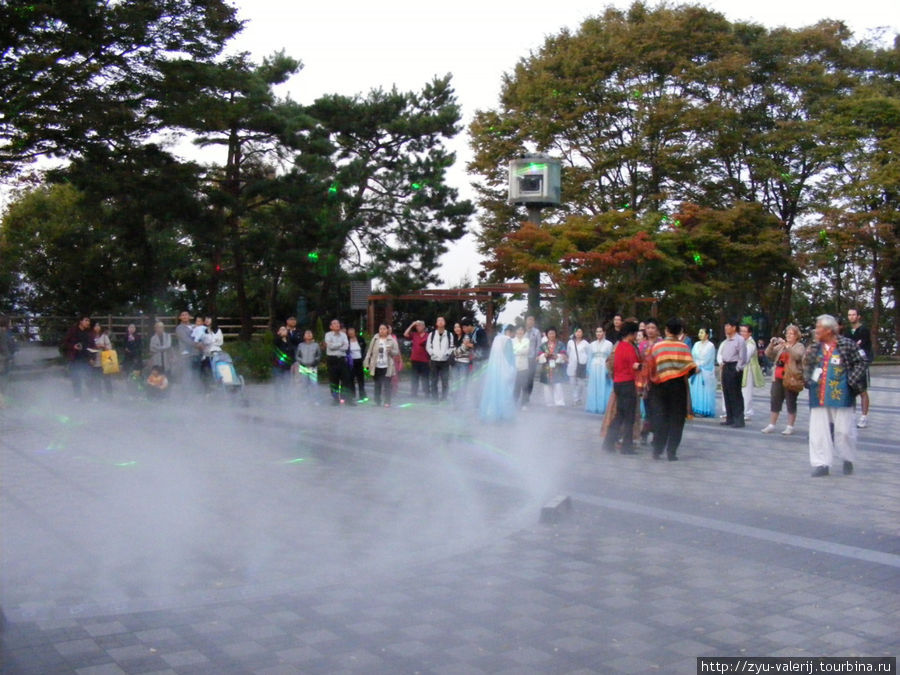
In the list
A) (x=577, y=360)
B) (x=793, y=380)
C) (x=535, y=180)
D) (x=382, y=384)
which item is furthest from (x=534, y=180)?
(x=793, y=380)

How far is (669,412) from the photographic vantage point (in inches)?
415

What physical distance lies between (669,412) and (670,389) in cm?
26

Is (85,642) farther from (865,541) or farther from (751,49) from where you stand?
(751,49)

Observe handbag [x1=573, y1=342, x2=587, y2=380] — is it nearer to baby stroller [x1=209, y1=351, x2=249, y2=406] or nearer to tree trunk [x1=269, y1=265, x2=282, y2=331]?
baby stroller [x1=209, y1=351, x2=249, y2=406]

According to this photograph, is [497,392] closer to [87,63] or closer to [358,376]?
[358,376]

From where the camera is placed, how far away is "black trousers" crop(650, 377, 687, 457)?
10500 millimetres

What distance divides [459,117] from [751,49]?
1311 centimetres

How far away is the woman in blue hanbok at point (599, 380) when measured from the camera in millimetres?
15562

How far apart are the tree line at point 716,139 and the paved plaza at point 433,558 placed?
22.7 m

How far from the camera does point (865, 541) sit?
6523 millimetres

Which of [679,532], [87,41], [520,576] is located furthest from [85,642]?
[87,41]

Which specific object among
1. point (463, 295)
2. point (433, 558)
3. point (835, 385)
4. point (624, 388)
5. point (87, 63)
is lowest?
point (433, 558)

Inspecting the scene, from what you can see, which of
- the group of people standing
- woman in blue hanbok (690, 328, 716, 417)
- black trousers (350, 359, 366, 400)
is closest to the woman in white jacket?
woman in blue hanbok (690, 328, 716, 417)

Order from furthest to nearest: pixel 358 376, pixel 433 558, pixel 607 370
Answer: pixel 358 376 < pixel 607 370 < pixel 433 558
